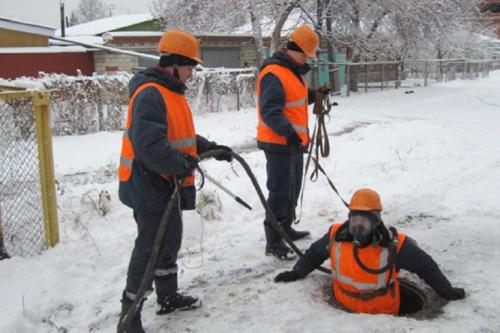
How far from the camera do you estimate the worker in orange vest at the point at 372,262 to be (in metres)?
3.64

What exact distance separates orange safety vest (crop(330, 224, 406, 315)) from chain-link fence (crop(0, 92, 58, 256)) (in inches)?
102

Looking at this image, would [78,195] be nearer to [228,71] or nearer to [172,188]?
[172,188]

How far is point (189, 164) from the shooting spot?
3.21 metres

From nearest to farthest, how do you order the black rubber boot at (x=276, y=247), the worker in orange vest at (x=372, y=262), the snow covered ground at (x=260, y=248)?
the snow covered ground at (x=260, y=248) → the worker in orange vest at (x=372, y=262) → the black rubber boot at (x=276, y=247)

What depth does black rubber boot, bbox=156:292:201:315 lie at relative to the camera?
3.66m

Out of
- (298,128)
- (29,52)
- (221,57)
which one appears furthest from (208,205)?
→ (221,57)

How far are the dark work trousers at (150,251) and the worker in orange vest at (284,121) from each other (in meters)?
1.29

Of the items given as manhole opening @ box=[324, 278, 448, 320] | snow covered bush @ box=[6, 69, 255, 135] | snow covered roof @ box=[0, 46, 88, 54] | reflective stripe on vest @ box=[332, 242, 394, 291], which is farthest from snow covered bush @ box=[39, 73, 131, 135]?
reflective stripe on vest @ box=[332, 242, 394, 291]

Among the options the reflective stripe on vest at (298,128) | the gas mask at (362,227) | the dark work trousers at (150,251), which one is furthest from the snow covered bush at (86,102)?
the gas mask at (362,227)

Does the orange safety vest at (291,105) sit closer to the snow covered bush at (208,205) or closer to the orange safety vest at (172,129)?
the orange safety vest at (172,129)

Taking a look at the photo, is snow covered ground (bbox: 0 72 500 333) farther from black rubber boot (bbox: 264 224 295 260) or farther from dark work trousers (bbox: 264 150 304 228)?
dark work trousers (bbox: 264 150 304 228)

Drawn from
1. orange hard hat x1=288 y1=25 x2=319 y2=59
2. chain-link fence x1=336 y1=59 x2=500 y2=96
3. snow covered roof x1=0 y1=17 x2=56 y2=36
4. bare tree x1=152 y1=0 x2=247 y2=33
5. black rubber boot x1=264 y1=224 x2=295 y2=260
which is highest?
bare tree x1=152 y1=0 x2=247 y2=33

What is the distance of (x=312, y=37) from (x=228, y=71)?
40.3 ft

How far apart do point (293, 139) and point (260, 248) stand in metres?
1.19
